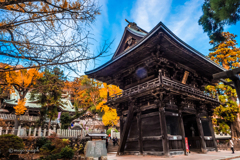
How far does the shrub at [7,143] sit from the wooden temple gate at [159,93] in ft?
23.6

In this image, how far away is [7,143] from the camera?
354 inches

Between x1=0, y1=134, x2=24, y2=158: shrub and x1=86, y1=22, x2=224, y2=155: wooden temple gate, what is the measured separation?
719cm

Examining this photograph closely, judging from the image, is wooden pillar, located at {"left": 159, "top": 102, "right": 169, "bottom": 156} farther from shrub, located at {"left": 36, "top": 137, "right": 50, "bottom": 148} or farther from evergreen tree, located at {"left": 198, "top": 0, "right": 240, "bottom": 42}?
shrub, located at {"left": 36, "top": 137, "right": 50, "bottom": 148}

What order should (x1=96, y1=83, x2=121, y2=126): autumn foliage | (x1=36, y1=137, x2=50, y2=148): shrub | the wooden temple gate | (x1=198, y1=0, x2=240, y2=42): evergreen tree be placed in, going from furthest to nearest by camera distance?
(x1=96, y1=83, x2=121, y2=126): autumn foliage < (x1=36, y1=137, x2=50, y2=148): shrub < the wooden temple gate < (x1=198, y1=0, x2=240, y2=42): evergreen tree

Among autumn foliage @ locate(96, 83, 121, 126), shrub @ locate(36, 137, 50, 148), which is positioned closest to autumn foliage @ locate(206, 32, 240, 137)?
autumn foliage @ locate(96, 83, 121, 126)

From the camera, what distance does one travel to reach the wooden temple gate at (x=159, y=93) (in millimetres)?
10367

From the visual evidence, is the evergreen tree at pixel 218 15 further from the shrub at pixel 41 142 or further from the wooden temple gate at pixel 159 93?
the shrub at pixel 41 142

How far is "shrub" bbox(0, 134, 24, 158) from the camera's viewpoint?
8703mm

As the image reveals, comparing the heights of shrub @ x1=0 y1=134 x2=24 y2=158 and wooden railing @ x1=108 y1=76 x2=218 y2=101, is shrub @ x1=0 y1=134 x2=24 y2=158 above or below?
below

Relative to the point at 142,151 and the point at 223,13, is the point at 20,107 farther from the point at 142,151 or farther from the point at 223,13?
the point at 223,13

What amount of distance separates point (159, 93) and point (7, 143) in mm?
9998

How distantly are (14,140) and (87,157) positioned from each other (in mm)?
4747

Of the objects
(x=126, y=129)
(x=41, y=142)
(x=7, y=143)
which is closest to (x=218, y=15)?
(x=126, y=129)

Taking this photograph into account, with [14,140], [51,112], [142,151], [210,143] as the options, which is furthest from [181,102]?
[51,112]
